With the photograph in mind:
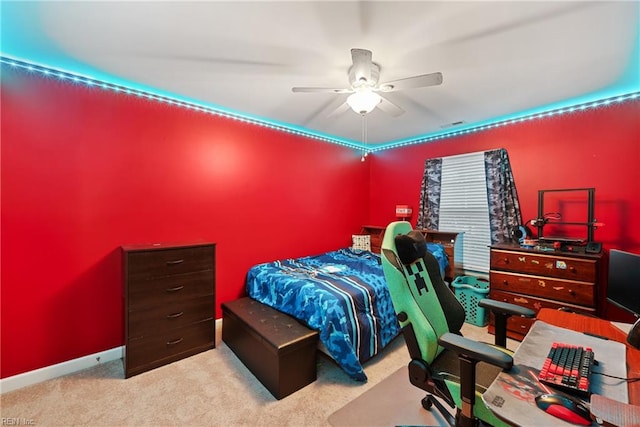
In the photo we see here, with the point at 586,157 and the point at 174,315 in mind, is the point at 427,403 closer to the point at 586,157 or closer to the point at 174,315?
the point at 174,315

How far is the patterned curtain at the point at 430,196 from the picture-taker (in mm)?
3949

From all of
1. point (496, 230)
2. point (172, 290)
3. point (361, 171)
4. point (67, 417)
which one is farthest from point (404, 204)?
point (67, 417)

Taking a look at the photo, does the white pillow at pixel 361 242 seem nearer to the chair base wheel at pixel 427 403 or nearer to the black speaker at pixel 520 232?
the black speaker at pixel 520 232

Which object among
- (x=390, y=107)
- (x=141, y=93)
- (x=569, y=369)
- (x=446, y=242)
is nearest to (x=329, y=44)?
(x=390, y=107)

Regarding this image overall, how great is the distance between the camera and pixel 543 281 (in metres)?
2.57

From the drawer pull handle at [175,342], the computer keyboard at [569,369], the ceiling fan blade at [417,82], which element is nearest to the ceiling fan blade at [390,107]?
the ceiling fan blade at [417,82]

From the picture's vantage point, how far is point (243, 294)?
10.6 feet

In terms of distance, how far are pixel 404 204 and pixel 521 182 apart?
1574 mm

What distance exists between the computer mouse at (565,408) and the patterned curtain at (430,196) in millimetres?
3294

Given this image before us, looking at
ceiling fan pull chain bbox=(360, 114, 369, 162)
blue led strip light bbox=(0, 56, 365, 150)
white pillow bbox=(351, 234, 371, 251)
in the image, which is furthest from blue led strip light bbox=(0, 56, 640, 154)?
white pillow bbox=(351, 234, 371, 251)

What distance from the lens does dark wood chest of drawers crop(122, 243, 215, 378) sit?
2.17m

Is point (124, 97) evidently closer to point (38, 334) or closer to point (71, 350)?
point (38, 334)

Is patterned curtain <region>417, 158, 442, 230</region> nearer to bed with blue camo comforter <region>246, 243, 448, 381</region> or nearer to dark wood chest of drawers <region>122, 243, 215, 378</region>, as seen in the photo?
bed with blue camo comforter <region>246, 243, 448, 381</region>

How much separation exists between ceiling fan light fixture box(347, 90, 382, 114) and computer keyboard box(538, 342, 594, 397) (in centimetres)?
185
